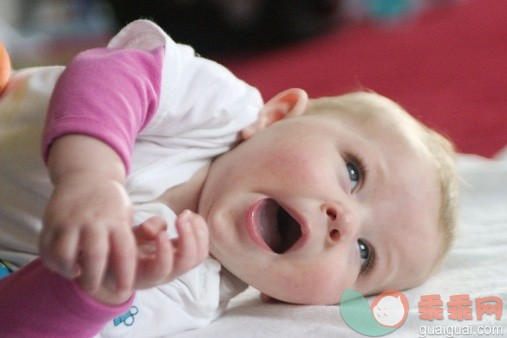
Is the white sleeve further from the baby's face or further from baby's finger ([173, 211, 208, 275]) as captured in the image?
baby's finger ([173, 211, 208, 275])

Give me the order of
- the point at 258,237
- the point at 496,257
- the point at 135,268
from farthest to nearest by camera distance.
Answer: the point at 496,257, the point at 258,237, the point at 135,268

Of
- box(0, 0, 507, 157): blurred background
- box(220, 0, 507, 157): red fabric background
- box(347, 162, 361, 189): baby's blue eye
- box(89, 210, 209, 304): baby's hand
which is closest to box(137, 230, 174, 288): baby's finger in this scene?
box(89, 210, 209, 304): baby's hand

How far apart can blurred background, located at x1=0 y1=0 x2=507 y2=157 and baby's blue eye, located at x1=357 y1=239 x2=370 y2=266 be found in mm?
997

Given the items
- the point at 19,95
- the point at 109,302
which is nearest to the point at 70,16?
the point at 19,95

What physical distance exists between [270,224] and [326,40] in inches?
87.7

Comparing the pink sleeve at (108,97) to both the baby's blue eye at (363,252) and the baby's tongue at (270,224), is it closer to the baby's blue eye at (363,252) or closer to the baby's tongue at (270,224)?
the baby's tongue at (270,224)

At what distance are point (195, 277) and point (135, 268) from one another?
0.33 m

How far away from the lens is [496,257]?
43.7 inches

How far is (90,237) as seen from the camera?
59 centimetres

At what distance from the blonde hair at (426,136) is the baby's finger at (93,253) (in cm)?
51

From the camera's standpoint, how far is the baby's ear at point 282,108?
1053 millimetres

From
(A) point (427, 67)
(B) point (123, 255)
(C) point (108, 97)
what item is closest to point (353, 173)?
(C) point (108, 97)

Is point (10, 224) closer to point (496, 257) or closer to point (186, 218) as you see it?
point (186, 218)

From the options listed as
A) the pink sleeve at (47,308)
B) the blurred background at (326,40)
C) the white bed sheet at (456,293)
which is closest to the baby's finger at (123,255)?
the pink sleeve at (47,308)
